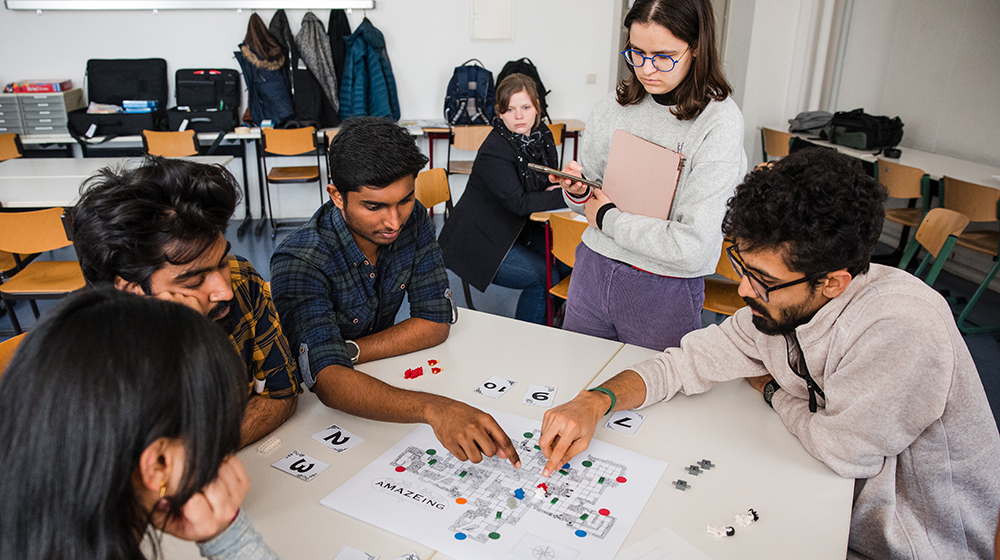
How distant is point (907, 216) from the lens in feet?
13.6

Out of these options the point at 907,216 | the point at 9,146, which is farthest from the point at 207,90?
the point at 907,216

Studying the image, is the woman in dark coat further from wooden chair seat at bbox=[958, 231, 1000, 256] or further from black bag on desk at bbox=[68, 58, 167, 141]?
black bag on desk at bbox=[68, 58, 167, 141]

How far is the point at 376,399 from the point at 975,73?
4.87 meters

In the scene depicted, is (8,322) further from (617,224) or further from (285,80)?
(617,224)

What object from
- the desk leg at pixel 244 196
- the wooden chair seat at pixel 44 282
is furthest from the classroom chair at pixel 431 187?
the desk leg at pixel 244 196

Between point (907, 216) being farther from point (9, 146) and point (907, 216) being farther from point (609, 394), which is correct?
point (9, 146)

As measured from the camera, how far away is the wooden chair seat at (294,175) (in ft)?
17.0

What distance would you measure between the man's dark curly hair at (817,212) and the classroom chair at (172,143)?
475 cm

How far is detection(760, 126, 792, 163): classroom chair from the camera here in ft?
16.6

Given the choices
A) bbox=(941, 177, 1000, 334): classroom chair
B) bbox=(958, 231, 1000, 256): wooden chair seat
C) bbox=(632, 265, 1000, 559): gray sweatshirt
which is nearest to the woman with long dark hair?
bbox=(632, 265, 1000, 559): gray sweatshirt

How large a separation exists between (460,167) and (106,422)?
16.9 ft

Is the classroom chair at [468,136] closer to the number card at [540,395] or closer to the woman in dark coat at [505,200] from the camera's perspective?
the woman in dark coat at [505,200]

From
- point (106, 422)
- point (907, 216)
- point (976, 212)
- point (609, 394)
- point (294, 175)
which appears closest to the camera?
point (106, 422)

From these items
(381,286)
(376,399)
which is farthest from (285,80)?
(376,399)
